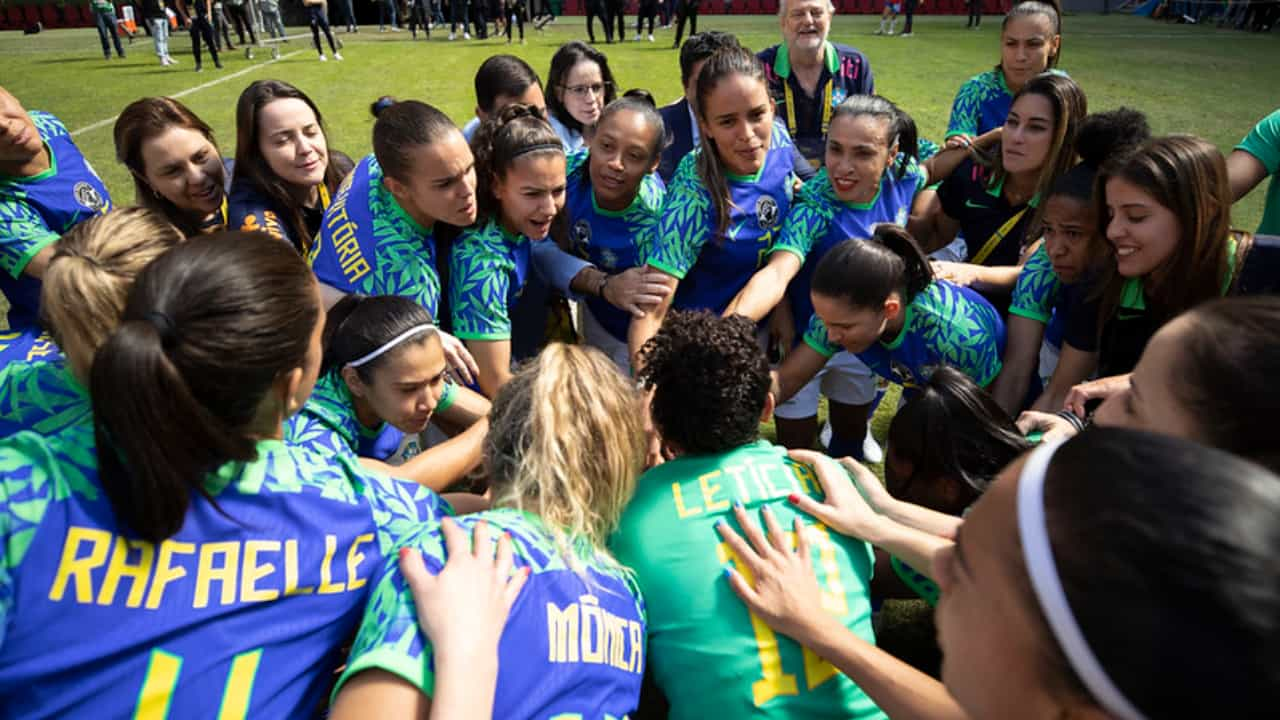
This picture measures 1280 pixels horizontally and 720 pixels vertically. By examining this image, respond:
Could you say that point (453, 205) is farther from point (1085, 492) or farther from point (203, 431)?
point (1085, 492)

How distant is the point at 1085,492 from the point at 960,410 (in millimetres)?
1610

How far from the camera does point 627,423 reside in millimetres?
1911

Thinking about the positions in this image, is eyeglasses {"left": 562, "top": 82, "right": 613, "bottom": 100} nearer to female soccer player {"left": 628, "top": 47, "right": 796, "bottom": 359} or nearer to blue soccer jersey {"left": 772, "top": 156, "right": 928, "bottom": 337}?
female soccer player {"left": 628, "top": 47, "right": 796, "bottom": 359}

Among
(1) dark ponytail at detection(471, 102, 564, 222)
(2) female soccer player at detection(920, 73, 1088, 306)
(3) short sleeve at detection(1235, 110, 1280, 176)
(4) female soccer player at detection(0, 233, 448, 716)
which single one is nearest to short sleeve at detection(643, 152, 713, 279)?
(1) dark ponytail at detection(471, 102, 564, 222)

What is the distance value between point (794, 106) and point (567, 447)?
3.50m

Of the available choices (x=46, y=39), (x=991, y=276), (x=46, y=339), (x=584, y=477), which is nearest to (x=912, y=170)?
(x=991, y=276)

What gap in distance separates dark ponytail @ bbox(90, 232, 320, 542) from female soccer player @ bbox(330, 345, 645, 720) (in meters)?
0.45

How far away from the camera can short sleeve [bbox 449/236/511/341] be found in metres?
2.85

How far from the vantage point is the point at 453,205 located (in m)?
2.84

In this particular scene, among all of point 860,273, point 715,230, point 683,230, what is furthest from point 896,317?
point 683,230

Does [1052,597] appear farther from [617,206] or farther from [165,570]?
[617,206]

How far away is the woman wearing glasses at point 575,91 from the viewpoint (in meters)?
4.53

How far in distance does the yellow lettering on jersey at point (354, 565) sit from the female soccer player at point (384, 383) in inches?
32.7

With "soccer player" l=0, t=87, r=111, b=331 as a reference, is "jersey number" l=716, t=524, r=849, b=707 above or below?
below
